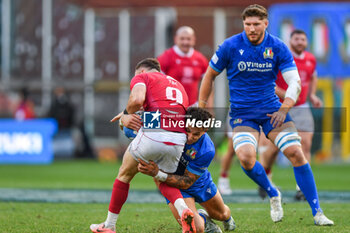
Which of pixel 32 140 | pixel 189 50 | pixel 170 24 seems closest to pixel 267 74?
pixel 189 50

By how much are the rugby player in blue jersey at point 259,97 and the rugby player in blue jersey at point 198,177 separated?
1.98 ft

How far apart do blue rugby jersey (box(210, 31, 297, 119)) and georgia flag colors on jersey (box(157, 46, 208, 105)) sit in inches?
121

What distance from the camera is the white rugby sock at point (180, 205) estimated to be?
5445 mm

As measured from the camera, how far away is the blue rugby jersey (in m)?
6.51

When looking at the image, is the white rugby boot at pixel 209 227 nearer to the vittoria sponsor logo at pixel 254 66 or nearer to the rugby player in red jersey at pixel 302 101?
the vittoria sponsor logo at pixel 254 66

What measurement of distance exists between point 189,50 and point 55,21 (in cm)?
1331

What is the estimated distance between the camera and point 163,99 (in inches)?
228

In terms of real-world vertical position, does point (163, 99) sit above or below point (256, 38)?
below

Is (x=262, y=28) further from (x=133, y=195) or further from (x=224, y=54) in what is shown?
(x=133, y=195)

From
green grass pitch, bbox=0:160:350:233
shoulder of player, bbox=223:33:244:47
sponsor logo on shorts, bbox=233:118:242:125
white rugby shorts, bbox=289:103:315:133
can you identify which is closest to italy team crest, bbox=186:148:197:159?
green grass pitch, bbox=0:160:350:233

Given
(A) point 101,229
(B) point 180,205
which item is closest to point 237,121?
(B) point 180,205

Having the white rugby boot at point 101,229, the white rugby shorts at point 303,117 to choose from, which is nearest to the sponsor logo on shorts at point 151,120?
the white rugby boot at point 101,229

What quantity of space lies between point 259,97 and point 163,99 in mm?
1290

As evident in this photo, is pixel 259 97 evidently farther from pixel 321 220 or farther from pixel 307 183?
pixel 321 220
